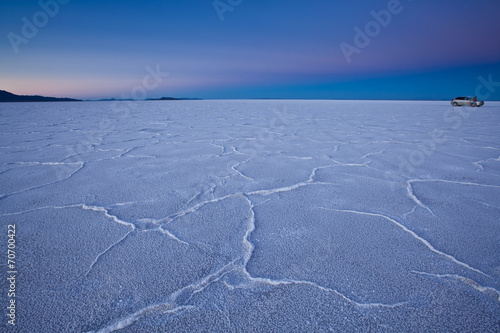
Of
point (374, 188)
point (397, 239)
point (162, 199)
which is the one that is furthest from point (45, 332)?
point (374, 188)

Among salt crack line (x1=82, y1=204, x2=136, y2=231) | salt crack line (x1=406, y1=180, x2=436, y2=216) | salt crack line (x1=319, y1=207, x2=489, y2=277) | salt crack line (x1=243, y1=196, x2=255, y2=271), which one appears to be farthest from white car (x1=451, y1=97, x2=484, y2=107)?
salt crack line (x1=82, y1=204, x2=136, y2=231)

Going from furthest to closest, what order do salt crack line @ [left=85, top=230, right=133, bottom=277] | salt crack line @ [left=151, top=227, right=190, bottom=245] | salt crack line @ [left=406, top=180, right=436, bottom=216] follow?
salt crack line @ [left=406, top=180, right=436, bottom=216] < salt crack line @ [left=151, top=227, right=190, bottom=245] < salt crack line @ [left=85, top=230, right=133, bottom=277]

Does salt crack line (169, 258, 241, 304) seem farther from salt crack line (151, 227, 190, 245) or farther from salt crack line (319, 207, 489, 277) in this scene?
salt crack line (319, 207, 489, 277)

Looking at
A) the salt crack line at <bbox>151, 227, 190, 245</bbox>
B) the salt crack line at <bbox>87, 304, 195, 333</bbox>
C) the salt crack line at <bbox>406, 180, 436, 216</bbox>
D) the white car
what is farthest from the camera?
the white car

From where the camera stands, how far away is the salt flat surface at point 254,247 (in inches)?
32.6

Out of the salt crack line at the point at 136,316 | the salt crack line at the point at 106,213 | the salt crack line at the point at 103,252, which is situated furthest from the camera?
the salt crack line at the point at 106,213

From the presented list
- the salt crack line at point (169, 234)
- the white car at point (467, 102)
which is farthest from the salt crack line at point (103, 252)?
the white car at point (467, 102)

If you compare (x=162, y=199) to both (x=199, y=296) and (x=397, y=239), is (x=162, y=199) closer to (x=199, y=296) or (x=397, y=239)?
(x=199, y=296)

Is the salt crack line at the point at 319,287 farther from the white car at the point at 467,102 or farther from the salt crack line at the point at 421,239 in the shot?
the white car at the point at 467,102

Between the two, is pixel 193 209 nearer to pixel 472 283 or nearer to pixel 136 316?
pixel 136 316

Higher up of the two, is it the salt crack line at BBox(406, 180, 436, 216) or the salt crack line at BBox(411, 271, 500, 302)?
the salt crack line at BBox(411, 271, 500, 302)

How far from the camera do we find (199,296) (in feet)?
2.95

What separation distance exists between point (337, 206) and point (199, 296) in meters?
1.06

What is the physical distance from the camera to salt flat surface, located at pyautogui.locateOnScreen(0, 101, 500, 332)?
827 mm
